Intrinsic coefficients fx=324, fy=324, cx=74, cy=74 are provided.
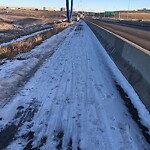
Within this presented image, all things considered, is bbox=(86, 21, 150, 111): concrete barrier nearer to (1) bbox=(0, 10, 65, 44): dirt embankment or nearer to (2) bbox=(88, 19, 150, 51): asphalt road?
(2) bbox=(88, 19, 150, 51): asphalt road

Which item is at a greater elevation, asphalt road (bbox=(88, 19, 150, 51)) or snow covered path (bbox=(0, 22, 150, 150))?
snow covered path (bbox=(0, 22, 150, 150))

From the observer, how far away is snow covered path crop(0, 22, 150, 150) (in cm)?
580

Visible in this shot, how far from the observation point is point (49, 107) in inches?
314

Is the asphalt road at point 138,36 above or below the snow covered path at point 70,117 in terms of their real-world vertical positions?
below

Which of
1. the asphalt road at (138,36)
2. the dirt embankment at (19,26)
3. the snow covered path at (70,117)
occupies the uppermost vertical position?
the snow covered path at (70,117)

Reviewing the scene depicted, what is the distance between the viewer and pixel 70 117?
718cm

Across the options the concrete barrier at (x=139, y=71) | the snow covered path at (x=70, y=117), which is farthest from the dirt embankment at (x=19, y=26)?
the snow covered path at (x=70, y=117)

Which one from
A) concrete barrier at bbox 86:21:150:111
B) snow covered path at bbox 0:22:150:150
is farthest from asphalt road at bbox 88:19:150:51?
snow covered path at bbox 0:22:150:150

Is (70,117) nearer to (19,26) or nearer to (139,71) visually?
(139,71)

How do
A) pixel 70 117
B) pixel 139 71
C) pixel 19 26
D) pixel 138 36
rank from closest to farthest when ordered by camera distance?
1. pixel 70 117
2. pixel 139 71
3. pixel 138 36
4. pixel 19 26

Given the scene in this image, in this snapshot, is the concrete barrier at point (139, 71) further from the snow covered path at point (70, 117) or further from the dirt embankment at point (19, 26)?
the dirt embankment at point (19, 26)

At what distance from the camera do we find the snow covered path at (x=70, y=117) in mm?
5801

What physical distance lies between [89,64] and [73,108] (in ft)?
25.1

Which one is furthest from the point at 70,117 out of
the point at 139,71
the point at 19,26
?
the point at 19,26
